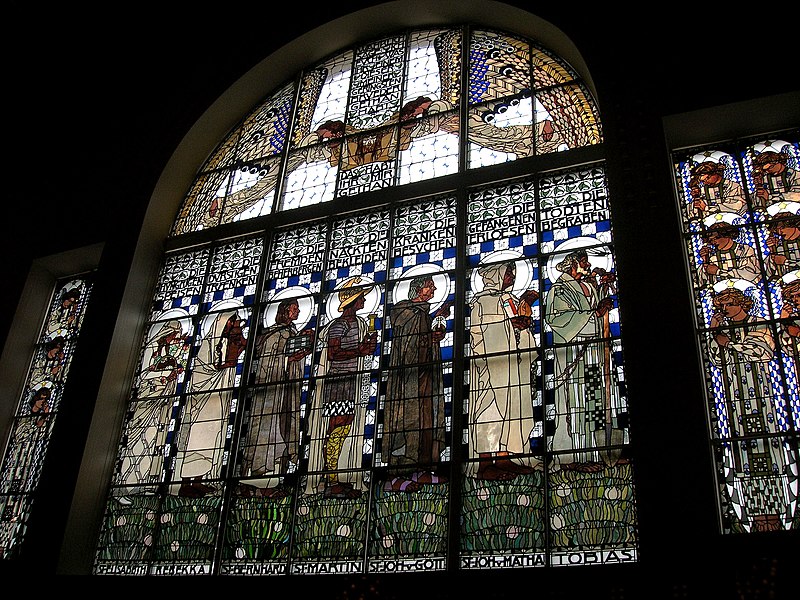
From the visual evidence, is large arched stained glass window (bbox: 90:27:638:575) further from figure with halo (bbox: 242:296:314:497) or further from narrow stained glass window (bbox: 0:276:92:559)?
narrow stained glass window (bbox: 0:276:92:559)

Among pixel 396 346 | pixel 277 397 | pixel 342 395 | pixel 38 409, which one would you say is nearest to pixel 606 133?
pixel 396 346

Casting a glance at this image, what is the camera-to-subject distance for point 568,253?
223 inches

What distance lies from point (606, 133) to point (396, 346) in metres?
1.98

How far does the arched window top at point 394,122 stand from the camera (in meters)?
6.50

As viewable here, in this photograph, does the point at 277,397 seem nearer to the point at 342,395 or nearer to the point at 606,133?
the point at 342,395

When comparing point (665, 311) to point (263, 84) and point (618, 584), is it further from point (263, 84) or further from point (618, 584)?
point (263, 84)

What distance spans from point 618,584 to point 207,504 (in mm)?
2755

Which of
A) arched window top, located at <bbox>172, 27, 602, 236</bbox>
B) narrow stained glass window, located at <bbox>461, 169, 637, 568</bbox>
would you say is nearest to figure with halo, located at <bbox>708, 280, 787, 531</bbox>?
narrow stained glass window, located at <bbox>461, 169, 637, 568</bbox>

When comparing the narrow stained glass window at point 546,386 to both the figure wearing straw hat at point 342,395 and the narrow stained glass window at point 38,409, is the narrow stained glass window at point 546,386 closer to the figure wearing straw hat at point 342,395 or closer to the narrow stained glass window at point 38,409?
the figure wearing straw hat at point 342,395

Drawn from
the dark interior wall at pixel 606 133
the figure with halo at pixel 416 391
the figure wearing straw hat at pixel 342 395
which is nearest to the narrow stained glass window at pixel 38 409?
the dark interior wall at pixel 606 133

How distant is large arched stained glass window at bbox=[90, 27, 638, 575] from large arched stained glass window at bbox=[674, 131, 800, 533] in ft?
1.72

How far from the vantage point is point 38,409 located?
271 inches

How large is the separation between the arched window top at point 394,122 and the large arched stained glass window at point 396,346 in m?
0.02

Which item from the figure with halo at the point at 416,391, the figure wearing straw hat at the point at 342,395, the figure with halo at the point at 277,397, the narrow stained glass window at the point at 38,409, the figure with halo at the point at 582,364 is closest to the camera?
the figure with halo at the point at 582,364
